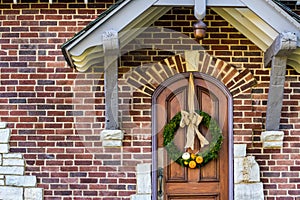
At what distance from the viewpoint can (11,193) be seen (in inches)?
221

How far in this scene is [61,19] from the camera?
575 centimetres

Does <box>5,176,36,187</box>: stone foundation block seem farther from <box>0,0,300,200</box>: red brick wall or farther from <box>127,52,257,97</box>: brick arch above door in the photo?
<box>127,52,257,97</box>: brick arch above door

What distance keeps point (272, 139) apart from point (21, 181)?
2784 millimetres

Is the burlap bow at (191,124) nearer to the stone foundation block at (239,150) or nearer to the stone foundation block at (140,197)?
the stone foundation block at (239,150)

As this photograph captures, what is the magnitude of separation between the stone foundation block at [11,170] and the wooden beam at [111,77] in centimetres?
107

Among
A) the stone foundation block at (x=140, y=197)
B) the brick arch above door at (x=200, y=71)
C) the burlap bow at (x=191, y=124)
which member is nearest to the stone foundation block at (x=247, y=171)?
the burlap bow at (x=191, y=124)

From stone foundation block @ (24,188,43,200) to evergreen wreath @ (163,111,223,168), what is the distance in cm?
148

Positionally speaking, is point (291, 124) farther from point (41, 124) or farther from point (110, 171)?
point (41, 124)

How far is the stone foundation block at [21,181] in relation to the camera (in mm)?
5613

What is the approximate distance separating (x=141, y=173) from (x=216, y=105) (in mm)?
1140

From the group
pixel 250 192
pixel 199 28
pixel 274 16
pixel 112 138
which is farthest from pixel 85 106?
pixel 274 16

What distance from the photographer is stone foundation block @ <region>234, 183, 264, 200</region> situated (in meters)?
5.59

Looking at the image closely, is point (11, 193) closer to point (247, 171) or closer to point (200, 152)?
point (200, 152)

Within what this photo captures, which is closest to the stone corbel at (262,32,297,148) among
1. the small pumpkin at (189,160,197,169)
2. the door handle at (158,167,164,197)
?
the small pumpkin at (189,160,197,169)
